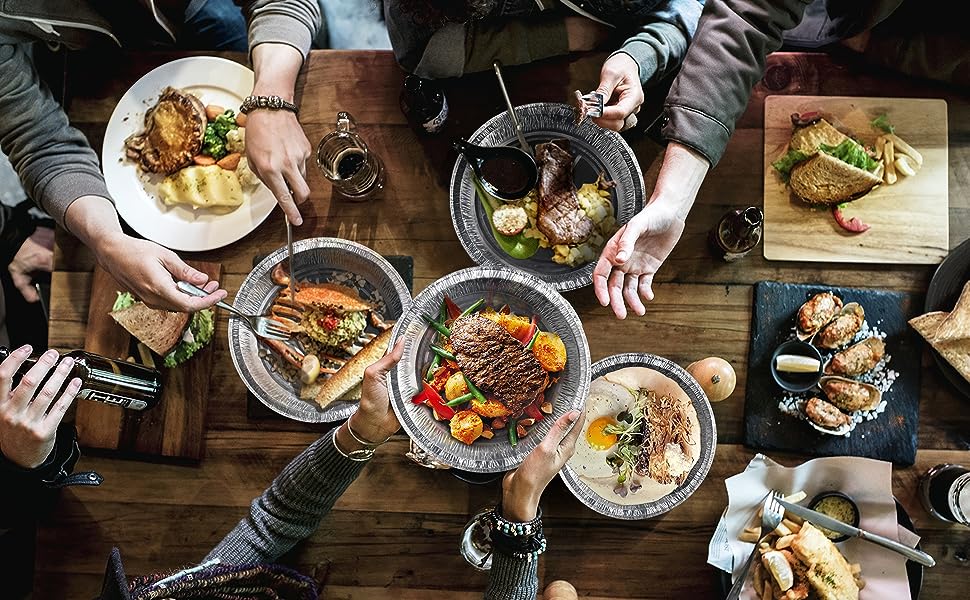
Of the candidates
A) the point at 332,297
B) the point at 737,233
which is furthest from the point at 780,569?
the point at 332,297

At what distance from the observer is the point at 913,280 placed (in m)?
1.89

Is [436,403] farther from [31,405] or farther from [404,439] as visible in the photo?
[31,405]

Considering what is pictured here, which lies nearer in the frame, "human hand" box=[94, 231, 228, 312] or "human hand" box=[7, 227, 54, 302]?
"human hand" box=[94, 231, 228, 312]

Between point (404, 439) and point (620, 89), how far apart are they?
121cm

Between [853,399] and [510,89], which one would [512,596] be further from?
[510,89]

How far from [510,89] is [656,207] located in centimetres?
62

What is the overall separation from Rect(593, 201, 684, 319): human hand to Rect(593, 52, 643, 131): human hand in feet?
0.85

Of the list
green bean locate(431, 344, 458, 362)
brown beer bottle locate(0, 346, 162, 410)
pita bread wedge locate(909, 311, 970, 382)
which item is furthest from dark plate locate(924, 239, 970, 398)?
brown beer bottle locate(0, 346, 162, 410)

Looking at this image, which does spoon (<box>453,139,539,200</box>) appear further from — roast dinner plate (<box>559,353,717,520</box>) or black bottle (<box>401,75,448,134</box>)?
roast dinner plate (<box>559,353,717,520</box>)

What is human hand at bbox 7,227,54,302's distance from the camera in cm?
255

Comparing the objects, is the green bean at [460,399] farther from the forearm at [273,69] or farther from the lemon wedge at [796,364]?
the forearm at [273,69]

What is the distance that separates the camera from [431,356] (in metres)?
1.80

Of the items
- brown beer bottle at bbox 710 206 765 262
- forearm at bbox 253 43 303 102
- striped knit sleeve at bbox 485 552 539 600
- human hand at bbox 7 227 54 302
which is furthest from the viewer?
human hand at bbox 7 227 54 302

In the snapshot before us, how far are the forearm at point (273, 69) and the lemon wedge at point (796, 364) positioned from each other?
1674mm
